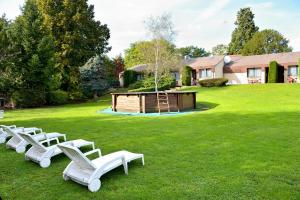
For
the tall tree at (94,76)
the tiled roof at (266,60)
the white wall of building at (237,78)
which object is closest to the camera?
the tall tree at (94,76)

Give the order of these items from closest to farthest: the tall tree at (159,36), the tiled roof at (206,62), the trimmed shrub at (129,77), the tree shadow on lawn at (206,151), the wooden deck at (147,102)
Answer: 1. the tree shadow on lawn at (206,151)
2. the wooden deck at (147,102)
3. the tall tree at (159,36)
4. the tiled roof at (206,62)
5. the trimmed shrub at (129,77)

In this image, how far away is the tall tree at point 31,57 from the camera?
95.8 ft

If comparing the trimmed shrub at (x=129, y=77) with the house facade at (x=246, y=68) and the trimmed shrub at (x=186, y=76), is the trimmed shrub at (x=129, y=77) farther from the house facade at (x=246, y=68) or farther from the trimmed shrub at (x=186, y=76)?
the trimmed shrub at (x=186, y=76)

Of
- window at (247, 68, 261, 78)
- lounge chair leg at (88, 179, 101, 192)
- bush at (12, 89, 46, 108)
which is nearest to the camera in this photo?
lounge chair leg at (88, 179, 101, 192)

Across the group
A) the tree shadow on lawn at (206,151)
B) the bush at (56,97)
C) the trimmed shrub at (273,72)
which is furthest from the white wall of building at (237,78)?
the tree shadow on lawn at (206,151)

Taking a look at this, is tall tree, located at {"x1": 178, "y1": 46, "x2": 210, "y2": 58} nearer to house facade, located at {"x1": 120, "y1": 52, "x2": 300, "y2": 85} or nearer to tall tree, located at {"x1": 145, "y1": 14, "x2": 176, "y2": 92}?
house facade, located at {"x1": 120, "y1": 52, "x2": 300, "y2": 85}

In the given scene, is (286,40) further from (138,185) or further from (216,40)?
(138,185)

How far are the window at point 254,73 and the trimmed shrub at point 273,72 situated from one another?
3232 millimetres

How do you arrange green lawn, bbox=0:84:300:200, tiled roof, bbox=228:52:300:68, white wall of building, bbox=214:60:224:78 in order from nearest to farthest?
green lawn, bbox=0:84:300:200
tiled roof, bbox=228:52:300:68
white wall of building, bbox=214:60:224:78

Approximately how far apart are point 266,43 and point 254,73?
22.3 m

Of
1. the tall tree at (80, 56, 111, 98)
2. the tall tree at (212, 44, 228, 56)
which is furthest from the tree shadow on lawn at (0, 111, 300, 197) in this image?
the tall tree at (212, 44, 228, 56)

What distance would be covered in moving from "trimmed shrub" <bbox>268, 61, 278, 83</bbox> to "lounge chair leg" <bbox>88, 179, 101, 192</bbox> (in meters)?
36.2

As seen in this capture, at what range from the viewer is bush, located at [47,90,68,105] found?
3120cm

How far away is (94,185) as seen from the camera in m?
5.70
